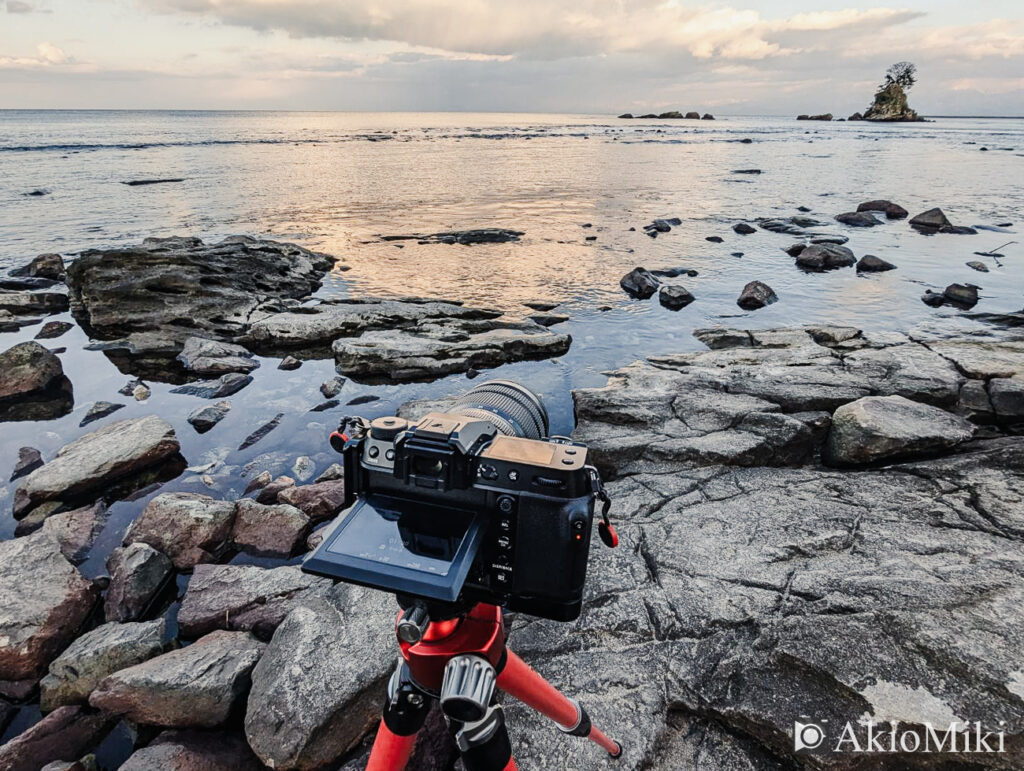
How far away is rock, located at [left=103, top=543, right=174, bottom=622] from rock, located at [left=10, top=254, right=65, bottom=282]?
1195cm

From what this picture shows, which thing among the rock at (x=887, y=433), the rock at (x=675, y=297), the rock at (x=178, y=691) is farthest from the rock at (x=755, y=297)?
the rock at (x=178, y=691)

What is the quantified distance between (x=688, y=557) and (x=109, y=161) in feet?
166

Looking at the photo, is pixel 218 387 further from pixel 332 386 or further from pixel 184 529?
pixel 184 529

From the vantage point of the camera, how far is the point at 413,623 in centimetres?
164

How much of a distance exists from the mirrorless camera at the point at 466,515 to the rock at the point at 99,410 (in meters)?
A: 6.68

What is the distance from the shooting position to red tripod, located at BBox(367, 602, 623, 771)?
1.63m

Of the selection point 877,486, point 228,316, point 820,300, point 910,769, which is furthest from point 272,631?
point 820,300

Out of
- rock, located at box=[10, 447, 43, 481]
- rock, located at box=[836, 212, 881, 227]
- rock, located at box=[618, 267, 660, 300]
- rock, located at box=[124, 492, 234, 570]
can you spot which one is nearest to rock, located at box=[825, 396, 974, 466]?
rock, located at box=[124, 492, 234, 570]

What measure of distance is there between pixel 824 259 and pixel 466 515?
14.6m

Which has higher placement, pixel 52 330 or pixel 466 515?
pixel 466 515

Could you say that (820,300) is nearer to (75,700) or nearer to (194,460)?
(194,460)

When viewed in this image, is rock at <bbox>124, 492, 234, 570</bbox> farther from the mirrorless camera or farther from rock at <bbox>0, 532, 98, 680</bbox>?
the mirrorless camera

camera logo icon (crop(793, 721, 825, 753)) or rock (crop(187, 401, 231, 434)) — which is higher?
camera logo icon (crop(793, 721, 825, 753))

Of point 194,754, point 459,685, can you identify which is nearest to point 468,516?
point 459,685
